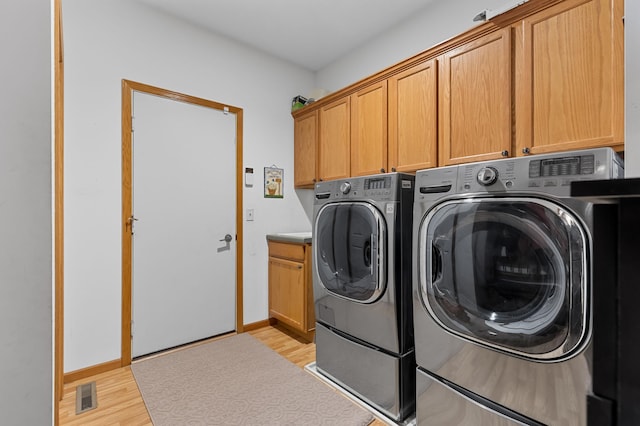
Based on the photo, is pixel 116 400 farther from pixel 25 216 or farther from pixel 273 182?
pixel 273 182

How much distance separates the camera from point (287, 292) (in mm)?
2820

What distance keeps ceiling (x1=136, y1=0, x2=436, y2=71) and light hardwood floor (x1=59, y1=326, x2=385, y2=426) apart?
9.23 ft

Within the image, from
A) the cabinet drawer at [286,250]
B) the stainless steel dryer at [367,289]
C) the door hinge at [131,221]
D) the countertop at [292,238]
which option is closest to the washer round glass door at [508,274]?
the stainless steel dryer at [367,289]

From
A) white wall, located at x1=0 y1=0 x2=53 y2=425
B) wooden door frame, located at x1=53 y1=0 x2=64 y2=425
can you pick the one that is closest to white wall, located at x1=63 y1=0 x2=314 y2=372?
wooden door frame, located at x1=53 y1=0 x2=64 y2=425

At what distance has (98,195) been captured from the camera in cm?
218

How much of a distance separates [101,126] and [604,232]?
2.75 meters

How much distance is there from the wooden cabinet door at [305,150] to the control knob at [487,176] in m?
1.85

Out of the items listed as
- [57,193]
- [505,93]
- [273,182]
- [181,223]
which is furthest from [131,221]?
[505,93]

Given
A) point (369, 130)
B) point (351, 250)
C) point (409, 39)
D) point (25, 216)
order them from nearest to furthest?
point (25, 216)
point (351, 250)
point (369, 130)
point (409, 39)

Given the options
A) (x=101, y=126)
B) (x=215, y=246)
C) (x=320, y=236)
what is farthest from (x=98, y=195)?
(x=320, y=236)

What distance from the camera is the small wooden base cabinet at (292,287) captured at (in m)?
2.64

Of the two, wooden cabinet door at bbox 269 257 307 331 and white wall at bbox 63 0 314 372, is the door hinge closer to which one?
white wall at bbox 63 0 314 372

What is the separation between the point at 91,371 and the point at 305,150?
2516mm

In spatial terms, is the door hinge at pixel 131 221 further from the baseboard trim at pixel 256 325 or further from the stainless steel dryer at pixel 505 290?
the stainless steel dryer at pixel 505 290
